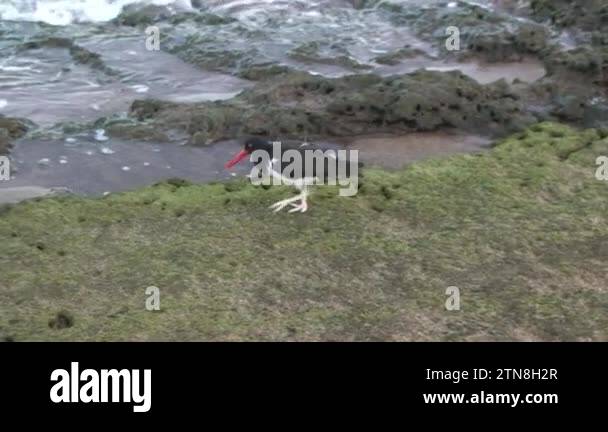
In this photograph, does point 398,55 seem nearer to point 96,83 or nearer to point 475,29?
point 475,29

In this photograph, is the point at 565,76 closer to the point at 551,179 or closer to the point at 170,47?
the point at 551,179

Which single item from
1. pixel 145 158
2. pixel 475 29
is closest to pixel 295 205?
pixel 145 158

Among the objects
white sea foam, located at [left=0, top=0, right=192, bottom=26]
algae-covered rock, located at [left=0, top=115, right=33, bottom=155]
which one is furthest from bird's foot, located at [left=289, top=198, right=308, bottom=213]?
white sea foam, located at [left=0, top=0, right=192, bottom=26]

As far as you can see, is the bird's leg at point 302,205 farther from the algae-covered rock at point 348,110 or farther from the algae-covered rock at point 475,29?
the algae-covered rock at point 475,29

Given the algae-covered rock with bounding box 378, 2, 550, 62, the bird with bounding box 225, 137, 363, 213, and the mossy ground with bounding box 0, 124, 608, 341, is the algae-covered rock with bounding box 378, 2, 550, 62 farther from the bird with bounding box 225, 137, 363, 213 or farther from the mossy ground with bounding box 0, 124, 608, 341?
the bird with bounding box 225, 137, 363, 213

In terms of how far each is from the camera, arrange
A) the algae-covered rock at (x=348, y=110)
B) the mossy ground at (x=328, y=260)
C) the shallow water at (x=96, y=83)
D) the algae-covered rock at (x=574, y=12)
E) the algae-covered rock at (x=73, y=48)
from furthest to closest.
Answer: the algae-covered rock at (x=574, y=12) → the algae-covered rock at (x=73, y=48) → the shallow water at (x=96, y=83) → the algae-covered rock at (x=348, y=110) → the mossy ground at (x=328, y=260)

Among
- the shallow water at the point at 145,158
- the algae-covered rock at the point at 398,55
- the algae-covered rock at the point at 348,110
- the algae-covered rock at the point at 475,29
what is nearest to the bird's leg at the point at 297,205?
the shallow water at the point at 145,158

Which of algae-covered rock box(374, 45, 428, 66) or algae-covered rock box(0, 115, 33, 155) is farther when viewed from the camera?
algae-covered rock box(374, 45, 428, 66)

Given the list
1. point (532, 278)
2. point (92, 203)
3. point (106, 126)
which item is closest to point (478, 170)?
point (532, 278)
